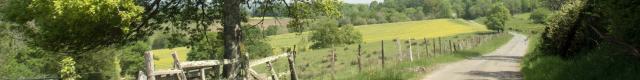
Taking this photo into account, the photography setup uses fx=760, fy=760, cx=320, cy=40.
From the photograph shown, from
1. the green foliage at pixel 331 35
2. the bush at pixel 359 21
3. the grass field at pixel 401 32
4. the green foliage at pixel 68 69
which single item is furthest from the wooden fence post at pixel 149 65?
the bush at pixel 359 21

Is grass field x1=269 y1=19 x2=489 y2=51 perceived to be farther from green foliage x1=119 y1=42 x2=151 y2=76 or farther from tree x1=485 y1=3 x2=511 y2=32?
green foliage x1=119 y1=42 x2=151 y2=76

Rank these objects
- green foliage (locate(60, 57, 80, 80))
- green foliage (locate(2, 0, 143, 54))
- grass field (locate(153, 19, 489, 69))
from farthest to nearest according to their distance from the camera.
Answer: grass field (locate(153, 19, 489, 69))
green foliage (locate(60, 57, 80, 80))
green foliage (locate(2, 0, 143, 54))

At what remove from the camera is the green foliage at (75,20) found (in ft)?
35.0

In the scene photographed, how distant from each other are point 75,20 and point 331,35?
103 m

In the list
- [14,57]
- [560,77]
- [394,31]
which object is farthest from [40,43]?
[394,31]

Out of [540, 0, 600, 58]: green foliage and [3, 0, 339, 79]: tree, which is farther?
[540, 0, 600, 58]: green foliage

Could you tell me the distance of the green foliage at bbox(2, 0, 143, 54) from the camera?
1068 cm

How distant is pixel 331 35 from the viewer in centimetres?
11444

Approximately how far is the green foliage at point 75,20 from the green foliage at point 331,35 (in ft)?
303

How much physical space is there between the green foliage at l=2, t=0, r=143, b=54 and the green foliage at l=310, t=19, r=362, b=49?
303 ft

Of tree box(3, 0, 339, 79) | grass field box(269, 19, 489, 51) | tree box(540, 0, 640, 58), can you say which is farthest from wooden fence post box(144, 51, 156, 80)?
grass field box(269, 19, 489, 51)

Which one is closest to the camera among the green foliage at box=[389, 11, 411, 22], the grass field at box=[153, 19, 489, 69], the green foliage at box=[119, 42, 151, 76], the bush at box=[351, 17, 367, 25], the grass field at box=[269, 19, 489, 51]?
the green foliage at box=[119, 42, 151, 76]

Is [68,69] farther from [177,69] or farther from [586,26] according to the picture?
[586,26]

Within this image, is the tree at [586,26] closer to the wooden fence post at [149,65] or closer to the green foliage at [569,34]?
the green foliage at [569,34]
